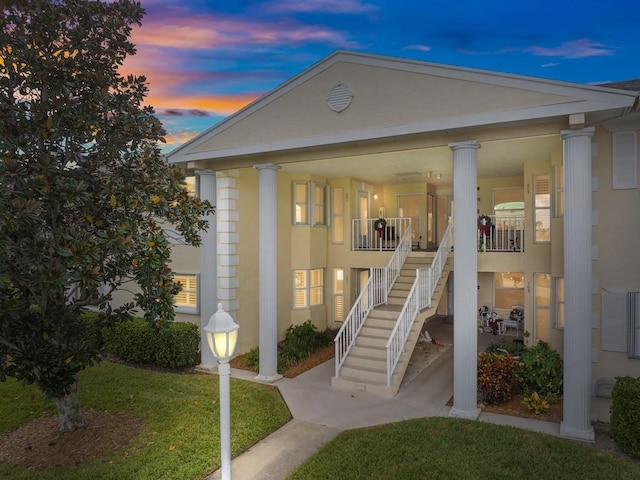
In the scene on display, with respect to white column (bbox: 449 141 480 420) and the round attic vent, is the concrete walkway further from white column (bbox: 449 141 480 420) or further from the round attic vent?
the round attic vent

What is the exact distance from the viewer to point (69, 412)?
6.61 metres

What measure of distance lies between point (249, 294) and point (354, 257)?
3.81 meters

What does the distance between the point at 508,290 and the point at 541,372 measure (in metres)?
6.05

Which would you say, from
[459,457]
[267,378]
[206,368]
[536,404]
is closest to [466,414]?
[536,404]

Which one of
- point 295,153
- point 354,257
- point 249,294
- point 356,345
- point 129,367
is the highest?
point 295,153

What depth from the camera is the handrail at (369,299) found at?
951cm

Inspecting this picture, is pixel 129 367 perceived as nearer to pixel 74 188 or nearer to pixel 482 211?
pixel 74 188

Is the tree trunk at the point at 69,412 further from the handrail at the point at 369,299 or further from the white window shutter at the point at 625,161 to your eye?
the white window shutter at the point at 625,161

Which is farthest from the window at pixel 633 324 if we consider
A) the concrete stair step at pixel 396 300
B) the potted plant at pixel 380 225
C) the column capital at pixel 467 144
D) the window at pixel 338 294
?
the window at pixel 338 294

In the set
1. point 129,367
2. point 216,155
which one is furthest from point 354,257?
point 129,367

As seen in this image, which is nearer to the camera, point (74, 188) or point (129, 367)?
point (74, 188)

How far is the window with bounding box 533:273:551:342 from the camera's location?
10.4 metres

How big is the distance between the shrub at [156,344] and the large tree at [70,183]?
4.54m

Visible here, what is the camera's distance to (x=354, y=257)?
13.5 m
